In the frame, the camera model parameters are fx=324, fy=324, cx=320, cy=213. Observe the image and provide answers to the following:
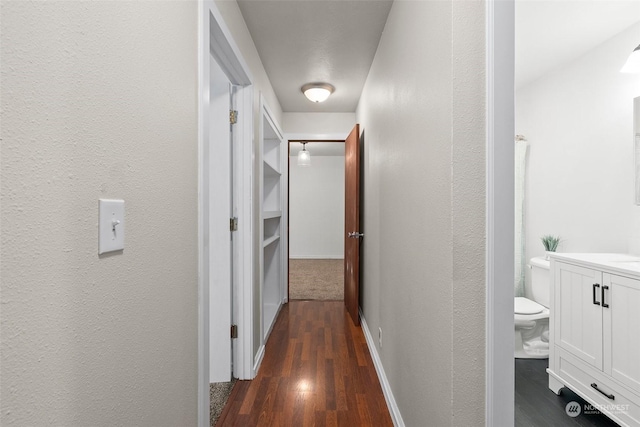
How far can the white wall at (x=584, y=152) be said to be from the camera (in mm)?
2141

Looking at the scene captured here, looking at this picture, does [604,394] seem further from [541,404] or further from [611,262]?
[611,262]

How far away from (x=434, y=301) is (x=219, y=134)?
5.58ft

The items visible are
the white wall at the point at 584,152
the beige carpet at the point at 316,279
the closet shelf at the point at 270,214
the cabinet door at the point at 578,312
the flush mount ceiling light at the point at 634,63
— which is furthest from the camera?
the beige carpet at the point at 316,279

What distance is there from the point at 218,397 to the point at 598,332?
7.23ft

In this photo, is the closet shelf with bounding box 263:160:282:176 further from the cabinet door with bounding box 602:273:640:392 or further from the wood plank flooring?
the cabinet door with bounding box 602:273:640:392

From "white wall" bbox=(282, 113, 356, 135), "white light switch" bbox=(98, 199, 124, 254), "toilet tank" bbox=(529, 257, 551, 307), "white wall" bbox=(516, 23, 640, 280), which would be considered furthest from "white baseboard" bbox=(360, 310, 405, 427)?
"white wall" bbox=(282, 113, 356, 135)

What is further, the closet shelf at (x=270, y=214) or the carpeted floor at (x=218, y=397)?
the closet shelf at (x=270, y=214)

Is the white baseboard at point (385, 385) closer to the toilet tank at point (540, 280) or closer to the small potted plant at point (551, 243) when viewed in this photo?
the toilet tank at point (540, 280)

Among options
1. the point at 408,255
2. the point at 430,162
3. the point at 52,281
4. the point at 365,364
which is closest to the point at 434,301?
the point at 408,255

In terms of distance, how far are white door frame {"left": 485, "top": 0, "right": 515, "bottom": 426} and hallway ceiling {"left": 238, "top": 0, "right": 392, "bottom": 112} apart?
1197 mm

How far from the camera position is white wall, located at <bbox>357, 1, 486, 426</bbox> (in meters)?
1.07

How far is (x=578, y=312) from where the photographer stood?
6.18 feet

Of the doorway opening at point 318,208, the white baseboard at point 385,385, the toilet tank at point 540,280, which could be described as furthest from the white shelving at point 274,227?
the doorway opening at point 318,208

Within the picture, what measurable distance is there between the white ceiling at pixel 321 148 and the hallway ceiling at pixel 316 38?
2.95 metres
